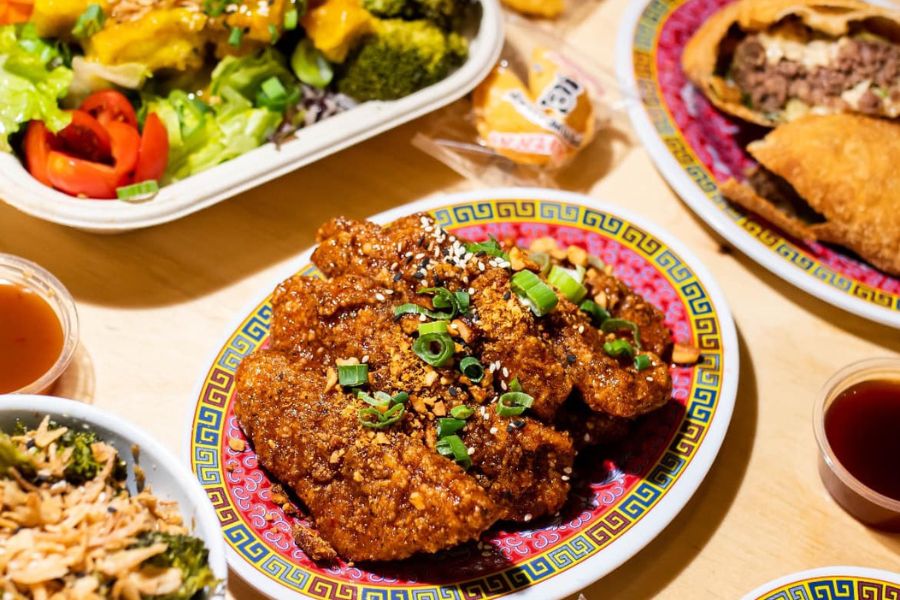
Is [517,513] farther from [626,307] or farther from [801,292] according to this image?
[801,292]

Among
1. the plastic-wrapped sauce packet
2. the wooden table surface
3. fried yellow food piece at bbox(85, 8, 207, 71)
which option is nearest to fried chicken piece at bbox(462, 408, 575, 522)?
the wooden table surface

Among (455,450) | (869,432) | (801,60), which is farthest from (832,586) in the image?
(801,60)

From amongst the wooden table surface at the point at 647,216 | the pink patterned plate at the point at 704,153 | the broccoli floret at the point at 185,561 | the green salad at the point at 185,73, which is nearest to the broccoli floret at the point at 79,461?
the broccoli floret at the point at 185,561

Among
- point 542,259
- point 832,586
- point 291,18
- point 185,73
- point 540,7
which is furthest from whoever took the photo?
point 540,7

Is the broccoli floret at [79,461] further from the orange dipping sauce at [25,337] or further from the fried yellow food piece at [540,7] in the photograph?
the fried yellow food piece at [540,7]

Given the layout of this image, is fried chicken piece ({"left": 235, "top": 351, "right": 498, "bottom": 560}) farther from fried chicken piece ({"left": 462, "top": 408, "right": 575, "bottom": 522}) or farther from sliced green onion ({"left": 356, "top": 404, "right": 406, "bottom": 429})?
fried chicken piece ({"left": 462, "top": 408, "right": 575, "bottom": 522})

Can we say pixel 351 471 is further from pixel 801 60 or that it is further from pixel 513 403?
pixel 801 60
